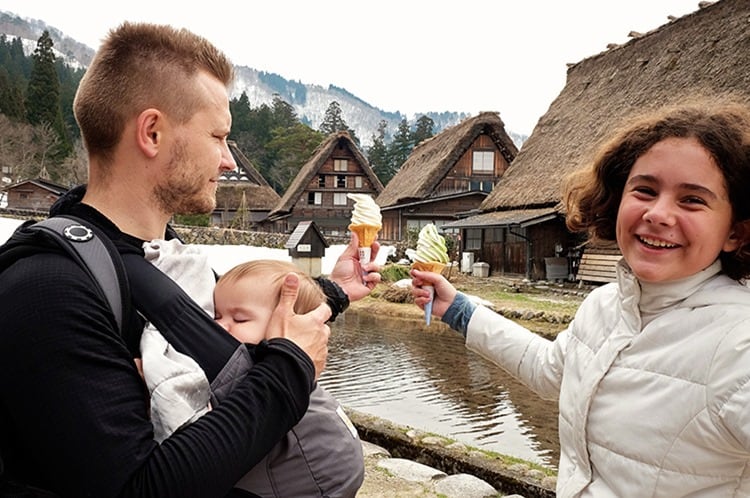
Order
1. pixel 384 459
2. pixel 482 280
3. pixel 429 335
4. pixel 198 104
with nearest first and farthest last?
1. pixel 198 104
2. pixel 384 459
3. pixel 429 335
4. pixel 482 280

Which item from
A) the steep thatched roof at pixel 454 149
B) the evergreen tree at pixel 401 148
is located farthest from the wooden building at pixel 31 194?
the evergreen tree at pixel 401 148

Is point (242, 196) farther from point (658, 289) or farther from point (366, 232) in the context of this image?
point (658, 289)

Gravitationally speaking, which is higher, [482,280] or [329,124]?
[329,124]

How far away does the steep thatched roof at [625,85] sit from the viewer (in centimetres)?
1463

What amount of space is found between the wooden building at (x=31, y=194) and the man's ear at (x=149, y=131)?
3720cm

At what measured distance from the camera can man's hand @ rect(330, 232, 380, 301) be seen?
6.87ft

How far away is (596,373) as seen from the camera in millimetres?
1507

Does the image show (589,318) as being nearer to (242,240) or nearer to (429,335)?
(429,335)

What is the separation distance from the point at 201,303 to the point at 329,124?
60632 millimetres

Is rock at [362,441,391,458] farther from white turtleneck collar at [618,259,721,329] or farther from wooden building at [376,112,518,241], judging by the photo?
wooden building at [376,112,518,241]

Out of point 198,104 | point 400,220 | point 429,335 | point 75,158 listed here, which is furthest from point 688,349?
point 75,158

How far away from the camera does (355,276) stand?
7.08 feet

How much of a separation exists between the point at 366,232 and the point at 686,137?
116 centimetres

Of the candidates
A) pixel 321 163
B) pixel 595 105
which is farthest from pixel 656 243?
pixel 321 163
